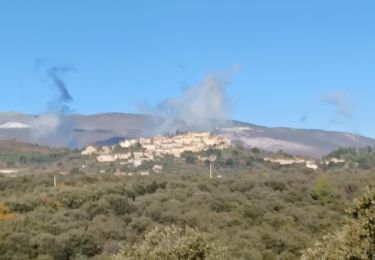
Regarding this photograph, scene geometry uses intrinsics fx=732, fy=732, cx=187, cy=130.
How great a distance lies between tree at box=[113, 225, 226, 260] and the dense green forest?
3 cm

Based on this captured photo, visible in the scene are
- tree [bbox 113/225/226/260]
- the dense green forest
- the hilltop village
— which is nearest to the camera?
tree [bbox 113/225/226/260]

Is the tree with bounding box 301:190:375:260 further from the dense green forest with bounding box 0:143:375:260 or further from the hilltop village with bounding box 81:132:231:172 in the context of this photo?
the hilltop village with bounding box 81:132:231:172

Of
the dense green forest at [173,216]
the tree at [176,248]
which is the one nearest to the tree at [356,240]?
the tree at [176,248]

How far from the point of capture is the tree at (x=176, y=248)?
1776 cm

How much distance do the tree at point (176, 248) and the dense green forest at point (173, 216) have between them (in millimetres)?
34

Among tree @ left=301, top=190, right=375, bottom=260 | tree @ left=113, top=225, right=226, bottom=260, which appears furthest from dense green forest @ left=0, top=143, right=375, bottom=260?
tree @ left=301, top=190, right=375, bottom=260

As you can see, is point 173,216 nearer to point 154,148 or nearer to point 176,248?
point 176,248

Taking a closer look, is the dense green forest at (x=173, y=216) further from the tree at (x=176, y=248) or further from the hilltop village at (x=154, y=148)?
the hilltop village at (x=154, y=148)

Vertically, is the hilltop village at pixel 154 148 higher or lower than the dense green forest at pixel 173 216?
higher

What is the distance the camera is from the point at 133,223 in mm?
37656

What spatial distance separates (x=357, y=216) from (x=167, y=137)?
140 meters

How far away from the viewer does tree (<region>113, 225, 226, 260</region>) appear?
58.3 feet

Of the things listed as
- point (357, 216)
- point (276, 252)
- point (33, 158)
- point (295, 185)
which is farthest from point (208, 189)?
point (33, 158)

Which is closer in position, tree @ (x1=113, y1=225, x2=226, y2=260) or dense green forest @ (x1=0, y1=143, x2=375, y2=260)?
tree @ (x1=113, y1=225, x2=226, y2=260)
